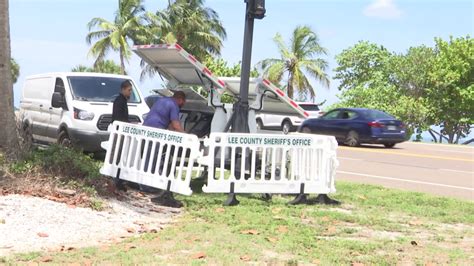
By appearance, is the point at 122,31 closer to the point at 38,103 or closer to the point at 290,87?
the point at 290,87

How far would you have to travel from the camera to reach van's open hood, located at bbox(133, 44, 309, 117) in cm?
938

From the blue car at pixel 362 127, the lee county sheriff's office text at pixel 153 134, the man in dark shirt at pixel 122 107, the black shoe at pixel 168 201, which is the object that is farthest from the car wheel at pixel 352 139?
the black shoe at pixel 168 201

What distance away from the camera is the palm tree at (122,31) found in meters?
46.1

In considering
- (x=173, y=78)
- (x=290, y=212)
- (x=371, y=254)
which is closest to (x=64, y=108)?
(x=173, y=78)

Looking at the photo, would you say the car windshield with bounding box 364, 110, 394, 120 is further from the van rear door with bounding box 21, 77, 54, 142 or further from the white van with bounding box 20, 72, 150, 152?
the van rear door with bounding box 21, 77, 54, 142

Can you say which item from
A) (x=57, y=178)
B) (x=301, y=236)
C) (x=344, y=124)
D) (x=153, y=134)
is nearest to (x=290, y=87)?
(x=344, y=124)

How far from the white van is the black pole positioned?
4.11 m

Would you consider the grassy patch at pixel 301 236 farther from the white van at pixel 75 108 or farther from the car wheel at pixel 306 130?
the car wheel at pixel 306 130

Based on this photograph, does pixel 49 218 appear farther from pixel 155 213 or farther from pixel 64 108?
pixel 64 108

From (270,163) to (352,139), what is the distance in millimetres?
14130

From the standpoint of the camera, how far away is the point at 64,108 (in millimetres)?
13062

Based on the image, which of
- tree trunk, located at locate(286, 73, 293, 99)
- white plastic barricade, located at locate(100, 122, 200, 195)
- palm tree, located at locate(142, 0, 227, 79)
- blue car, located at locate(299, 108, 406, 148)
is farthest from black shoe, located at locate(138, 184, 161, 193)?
tree trunk, located at locate(286, 73, 293, 99)

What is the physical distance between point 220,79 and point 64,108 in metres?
4.56

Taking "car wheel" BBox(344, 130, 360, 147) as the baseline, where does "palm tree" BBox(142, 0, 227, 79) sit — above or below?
above
